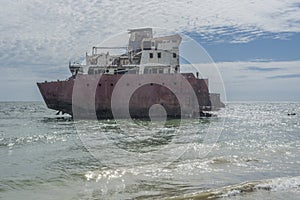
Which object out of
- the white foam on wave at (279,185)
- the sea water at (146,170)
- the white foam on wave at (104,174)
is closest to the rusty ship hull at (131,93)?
the sea water at (146,170)

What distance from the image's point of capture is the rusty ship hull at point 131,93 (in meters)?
33.6

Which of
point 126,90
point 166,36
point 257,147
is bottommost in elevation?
point 257,147

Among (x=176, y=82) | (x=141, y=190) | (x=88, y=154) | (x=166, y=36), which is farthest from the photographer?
(x=166, y=36)

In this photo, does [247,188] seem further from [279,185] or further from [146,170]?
[146,170]

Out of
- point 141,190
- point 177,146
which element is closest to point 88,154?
point 177,146

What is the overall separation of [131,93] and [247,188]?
84.3 ft

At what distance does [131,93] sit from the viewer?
3384 cm

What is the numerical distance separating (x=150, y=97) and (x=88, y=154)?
63.9 feet

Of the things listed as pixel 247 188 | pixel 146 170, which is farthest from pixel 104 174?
pixel 247 188

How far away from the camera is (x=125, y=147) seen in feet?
54.7

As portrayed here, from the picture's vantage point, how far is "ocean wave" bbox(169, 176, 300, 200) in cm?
799

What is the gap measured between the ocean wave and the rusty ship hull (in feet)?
80.5

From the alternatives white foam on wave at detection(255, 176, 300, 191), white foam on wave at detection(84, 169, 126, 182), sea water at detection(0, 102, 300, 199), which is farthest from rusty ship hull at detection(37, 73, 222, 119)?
white foam on wave at detection(255, 176, 300, 191)

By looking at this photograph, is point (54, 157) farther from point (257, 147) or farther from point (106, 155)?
point (257, 147)
